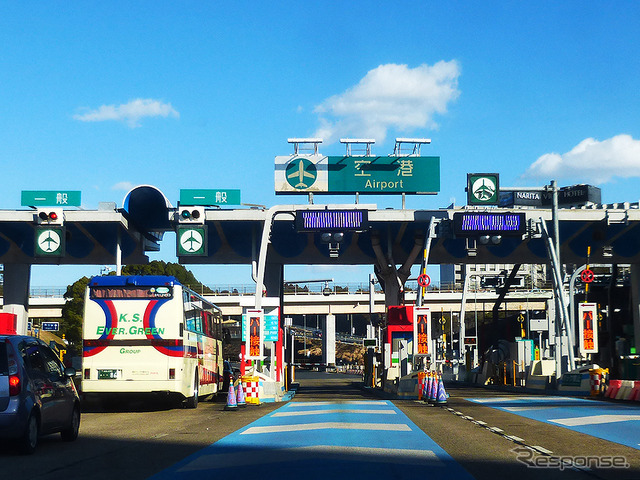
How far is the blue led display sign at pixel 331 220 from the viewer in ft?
118

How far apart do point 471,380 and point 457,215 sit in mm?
Result: 20076

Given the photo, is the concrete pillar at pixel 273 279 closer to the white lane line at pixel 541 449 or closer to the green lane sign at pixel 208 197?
the green lane sign at pixel 208 197

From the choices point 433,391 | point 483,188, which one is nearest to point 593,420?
point 433,391

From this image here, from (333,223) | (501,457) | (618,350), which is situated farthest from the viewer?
(618,350)

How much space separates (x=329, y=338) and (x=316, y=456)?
8227 centimetres

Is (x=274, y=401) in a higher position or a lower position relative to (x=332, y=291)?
lower

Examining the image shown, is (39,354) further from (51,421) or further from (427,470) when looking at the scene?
(427,470)

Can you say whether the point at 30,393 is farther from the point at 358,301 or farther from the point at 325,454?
the point at 358,301

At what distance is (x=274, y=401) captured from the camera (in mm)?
27375

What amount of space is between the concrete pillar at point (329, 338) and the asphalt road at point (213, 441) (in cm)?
6910

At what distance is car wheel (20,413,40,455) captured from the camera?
10781mm

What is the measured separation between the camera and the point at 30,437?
10.9 metres

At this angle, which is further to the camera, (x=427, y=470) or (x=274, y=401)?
(x=274, y=401)

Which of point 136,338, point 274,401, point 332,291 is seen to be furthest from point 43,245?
point 332,291
